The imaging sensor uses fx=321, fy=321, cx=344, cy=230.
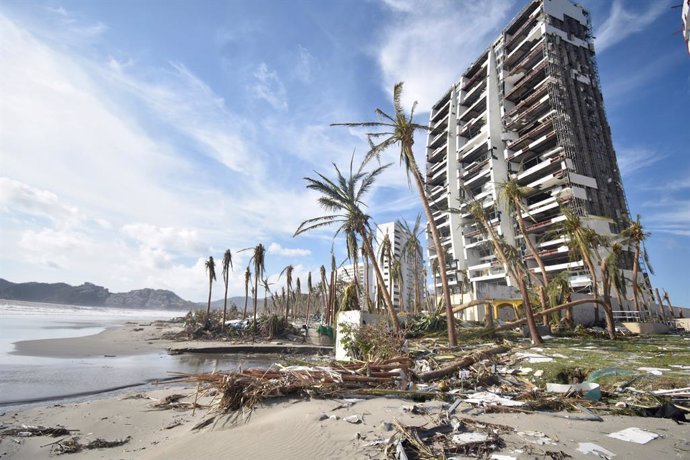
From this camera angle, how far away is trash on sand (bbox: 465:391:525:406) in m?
5.78

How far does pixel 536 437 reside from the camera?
4309 mm

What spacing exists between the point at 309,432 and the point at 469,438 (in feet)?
7.44

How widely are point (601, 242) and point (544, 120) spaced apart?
147 feet

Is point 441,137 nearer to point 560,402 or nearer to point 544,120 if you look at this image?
point 544,120

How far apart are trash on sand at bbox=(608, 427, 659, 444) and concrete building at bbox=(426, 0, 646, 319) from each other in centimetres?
3974

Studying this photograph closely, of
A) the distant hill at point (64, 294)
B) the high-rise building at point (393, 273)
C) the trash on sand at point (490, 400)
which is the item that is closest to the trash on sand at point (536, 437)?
the trash on sand at point (490, 400)

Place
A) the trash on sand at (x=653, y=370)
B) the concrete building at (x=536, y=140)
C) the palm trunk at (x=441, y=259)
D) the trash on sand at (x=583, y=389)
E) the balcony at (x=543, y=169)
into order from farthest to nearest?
the balcony at (x=543, y=169) < the concrete building at (x=536, y=140) < the palm trunk at (x=441, y=259) < the trash on sand at (x=653, y=370) < the trash on sand at (x=583, y=389)

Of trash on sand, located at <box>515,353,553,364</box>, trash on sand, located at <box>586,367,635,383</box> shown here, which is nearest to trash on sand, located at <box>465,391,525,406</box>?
trash on sand, located at <box>586,367,635,383</box>

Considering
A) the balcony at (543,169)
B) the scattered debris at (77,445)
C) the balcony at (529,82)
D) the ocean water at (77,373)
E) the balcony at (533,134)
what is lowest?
the ocean water at (77,373)

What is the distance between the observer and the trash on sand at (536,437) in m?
4.15

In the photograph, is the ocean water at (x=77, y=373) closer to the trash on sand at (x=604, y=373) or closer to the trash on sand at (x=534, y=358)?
the trash on sand at (x=534, y=358)

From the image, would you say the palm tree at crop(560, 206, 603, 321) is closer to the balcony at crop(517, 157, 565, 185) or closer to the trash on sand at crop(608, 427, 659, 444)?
the trash on sand at crop(608, 427, 659, 444)

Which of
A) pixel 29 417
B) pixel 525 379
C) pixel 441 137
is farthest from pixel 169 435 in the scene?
pixel 441 137

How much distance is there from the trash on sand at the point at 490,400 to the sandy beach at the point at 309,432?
0.34 metres
